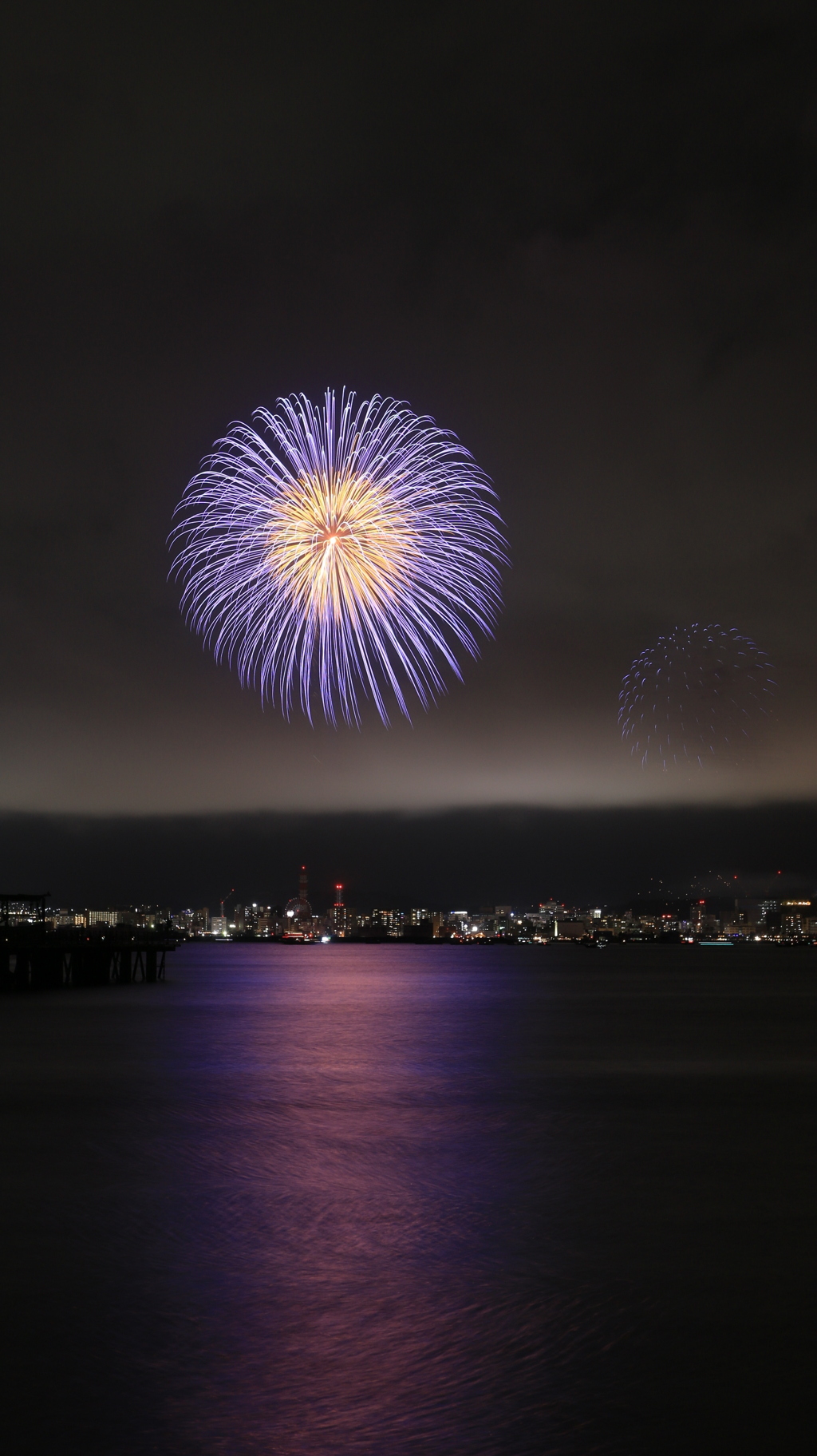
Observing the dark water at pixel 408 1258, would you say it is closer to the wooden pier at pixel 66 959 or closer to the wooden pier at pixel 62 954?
the wooden pier at pixel 62 954

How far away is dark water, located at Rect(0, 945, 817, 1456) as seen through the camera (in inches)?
391

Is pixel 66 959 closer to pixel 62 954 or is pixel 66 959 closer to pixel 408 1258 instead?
pixel 62 954

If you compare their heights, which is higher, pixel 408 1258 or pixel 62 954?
pixel 62 954

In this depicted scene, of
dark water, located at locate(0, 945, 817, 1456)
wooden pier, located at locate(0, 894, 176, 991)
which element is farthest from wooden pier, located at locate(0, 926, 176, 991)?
dark water, located at locate(0, 945, 817, 1456)

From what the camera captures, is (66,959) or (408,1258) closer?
(408,1258)

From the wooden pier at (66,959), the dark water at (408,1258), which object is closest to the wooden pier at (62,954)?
the wooden pier at (66,959)

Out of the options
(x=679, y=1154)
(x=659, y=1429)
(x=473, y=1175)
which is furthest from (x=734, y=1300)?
(x=679, y=1154)

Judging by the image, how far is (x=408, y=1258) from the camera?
15242 millimetres

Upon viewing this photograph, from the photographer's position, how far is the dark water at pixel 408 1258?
9938 mm

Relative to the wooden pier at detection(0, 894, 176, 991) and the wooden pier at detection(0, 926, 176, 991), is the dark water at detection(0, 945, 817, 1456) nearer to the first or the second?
the wooden pier at detection(0, 894, 176, 991)

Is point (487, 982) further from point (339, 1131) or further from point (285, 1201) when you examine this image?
point (285, 1201)

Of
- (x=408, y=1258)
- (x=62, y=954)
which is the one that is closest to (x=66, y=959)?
(x=62, y=954)

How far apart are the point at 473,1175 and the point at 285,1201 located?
3.81m

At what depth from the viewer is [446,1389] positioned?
413 inches
